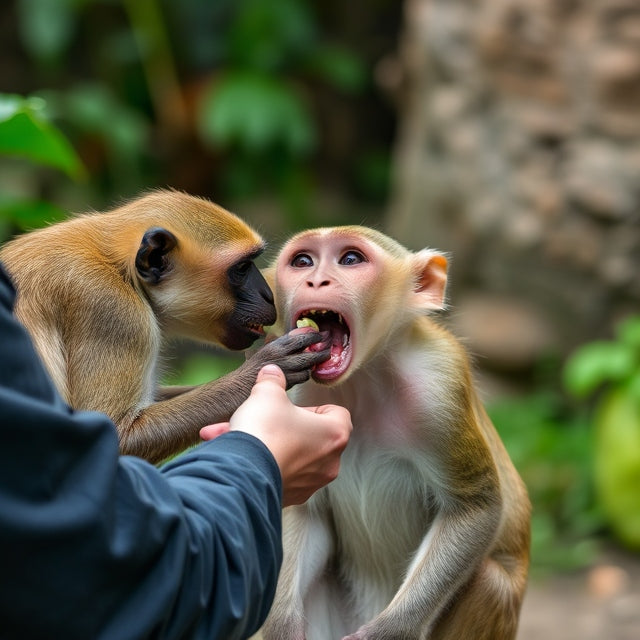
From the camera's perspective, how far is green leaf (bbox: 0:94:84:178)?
4367mm

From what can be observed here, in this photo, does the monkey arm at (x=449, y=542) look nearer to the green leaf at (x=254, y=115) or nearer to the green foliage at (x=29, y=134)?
the green foliage at (x=29, y=134)

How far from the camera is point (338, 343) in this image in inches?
144

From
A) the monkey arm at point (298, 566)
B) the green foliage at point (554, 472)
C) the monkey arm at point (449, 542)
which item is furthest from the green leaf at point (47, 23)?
the monkey arm at point (449, 542)

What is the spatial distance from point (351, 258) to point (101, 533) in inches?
81.1

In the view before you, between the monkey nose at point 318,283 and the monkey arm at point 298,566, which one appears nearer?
the monkey nose at point 318,283

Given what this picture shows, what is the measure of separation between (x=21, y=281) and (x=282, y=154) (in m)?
10.2

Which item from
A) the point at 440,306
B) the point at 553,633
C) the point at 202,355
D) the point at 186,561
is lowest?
the point at 202,355

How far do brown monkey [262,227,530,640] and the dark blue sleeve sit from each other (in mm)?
1429

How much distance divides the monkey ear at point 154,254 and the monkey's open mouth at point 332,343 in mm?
605

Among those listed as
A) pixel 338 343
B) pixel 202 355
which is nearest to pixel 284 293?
pixel 338 343

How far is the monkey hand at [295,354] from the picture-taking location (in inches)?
135

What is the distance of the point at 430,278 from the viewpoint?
13.1 ft

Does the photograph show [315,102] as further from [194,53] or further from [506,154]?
[506,154]

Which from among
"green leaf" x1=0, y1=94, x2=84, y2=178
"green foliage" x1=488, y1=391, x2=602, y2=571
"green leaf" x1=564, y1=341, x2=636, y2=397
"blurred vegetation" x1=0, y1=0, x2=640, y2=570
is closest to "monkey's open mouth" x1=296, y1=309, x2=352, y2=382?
"green leaf" x1=0, y1=94, x2=84, y2=178
